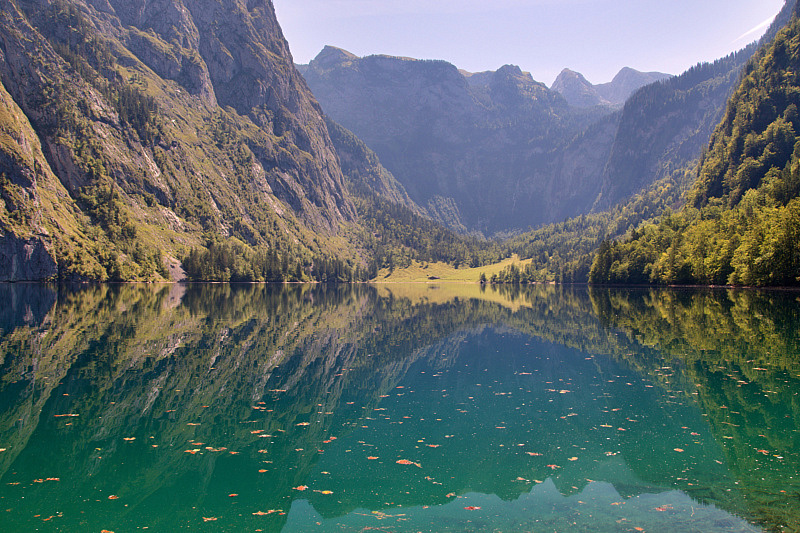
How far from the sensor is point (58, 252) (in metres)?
160

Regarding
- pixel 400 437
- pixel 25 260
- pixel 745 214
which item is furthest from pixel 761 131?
pixel 25 260

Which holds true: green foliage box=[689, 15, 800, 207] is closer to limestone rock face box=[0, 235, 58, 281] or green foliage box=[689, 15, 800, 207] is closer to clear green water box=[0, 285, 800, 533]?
clear green water box=[0, 285, 800, 533]

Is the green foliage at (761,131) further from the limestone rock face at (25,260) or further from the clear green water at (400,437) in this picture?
the limestone rock face at (25,260)

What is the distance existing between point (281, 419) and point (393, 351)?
1882cm

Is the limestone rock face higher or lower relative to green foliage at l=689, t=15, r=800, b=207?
lower

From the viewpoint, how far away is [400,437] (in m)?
19.6

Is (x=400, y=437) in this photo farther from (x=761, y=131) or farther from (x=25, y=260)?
(x=761, y=131)

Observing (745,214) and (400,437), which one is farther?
(745,214)

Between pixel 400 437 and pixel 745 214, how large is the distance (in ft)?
391

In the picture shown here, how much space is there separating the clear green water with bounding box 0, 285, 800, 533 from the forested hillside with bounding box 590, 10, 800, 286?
180 ft

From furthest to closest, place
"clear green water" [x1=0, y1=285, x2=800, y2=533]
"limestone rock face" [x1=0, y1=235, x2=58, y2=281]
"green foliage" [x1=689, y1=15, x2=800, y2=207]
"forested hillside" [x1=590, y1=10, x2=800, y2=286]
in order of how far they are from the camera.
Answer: "green foliage" [x1=689, y1=15, x2=800, y2=207] → "limestone rock face" [x1=0, y1=235, x2=58, y2=281] → "forested hillside" [x1=590, y1=10, x2=800, y2=286] → "clear green water" [x1=0, y1=285, x2=800, y2=533]

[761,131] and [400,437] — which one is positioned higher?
[761,131]

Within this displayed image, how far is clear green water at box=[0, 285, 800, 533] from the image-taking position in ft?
43.9

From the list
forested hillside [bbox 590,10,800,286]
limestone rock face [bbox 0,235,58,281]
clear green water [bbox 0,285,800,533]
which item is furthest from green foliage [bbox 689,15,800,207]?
limestone rock face [bbox 0,235,58,281]
